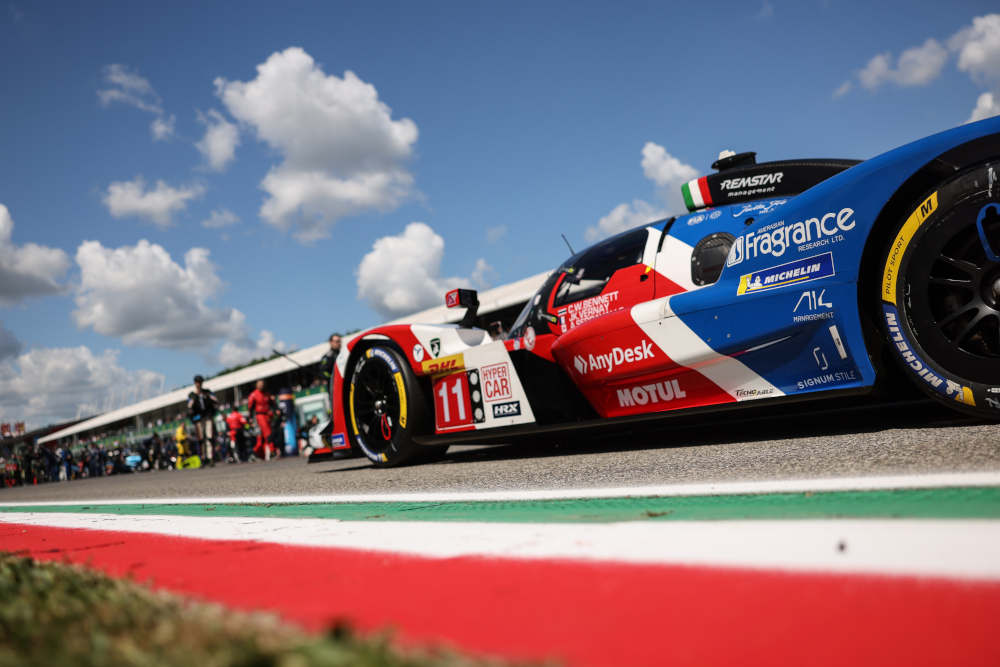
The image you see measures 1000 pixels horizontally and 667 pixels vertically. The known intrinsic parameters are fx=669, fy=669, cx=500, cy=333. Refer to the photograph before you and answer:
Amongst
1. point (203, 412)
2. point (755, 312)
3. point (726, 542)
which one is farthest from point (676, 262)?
point (203, 412)

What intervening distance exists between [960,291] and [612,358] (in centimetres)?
164

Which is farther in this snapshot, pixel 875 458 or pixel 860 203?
pixel 860 203

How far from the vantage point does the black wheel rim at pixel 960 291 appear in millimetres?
2436

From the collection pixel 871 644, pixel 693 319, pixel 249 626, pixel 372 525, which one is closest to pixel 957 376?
pixel 693 319

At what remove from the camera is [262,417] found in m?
14.1

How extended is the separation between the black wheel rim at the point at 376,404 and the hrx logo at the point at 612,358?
69.0 inches

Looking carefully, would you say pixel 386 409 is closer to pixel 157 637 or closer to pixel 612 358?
pixel 612 358

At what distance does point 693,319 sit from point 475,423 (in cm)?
185

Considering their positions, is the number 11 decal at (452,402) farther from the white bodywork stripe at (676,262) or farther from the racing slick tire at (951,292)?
the racing slick tire at (951,292)

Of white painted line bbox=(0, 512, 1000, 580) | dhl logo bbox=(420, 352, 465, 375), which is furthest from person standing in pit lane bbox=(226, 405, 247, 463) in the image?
white painted line bbox=(0, 512, 1000, 580)

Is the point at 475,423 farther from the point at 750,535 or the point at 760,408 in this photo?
the point at 750,535

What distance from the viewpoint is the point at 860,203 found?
277 cm

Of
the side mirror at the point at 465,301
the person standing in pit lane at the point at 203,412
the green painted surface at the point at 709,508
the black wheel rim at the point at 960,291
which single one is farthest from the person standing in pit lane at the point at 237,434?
the black wheel rim at the point at 960,291

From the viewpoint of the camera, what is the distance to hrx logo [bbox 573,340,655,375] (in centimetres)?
352
